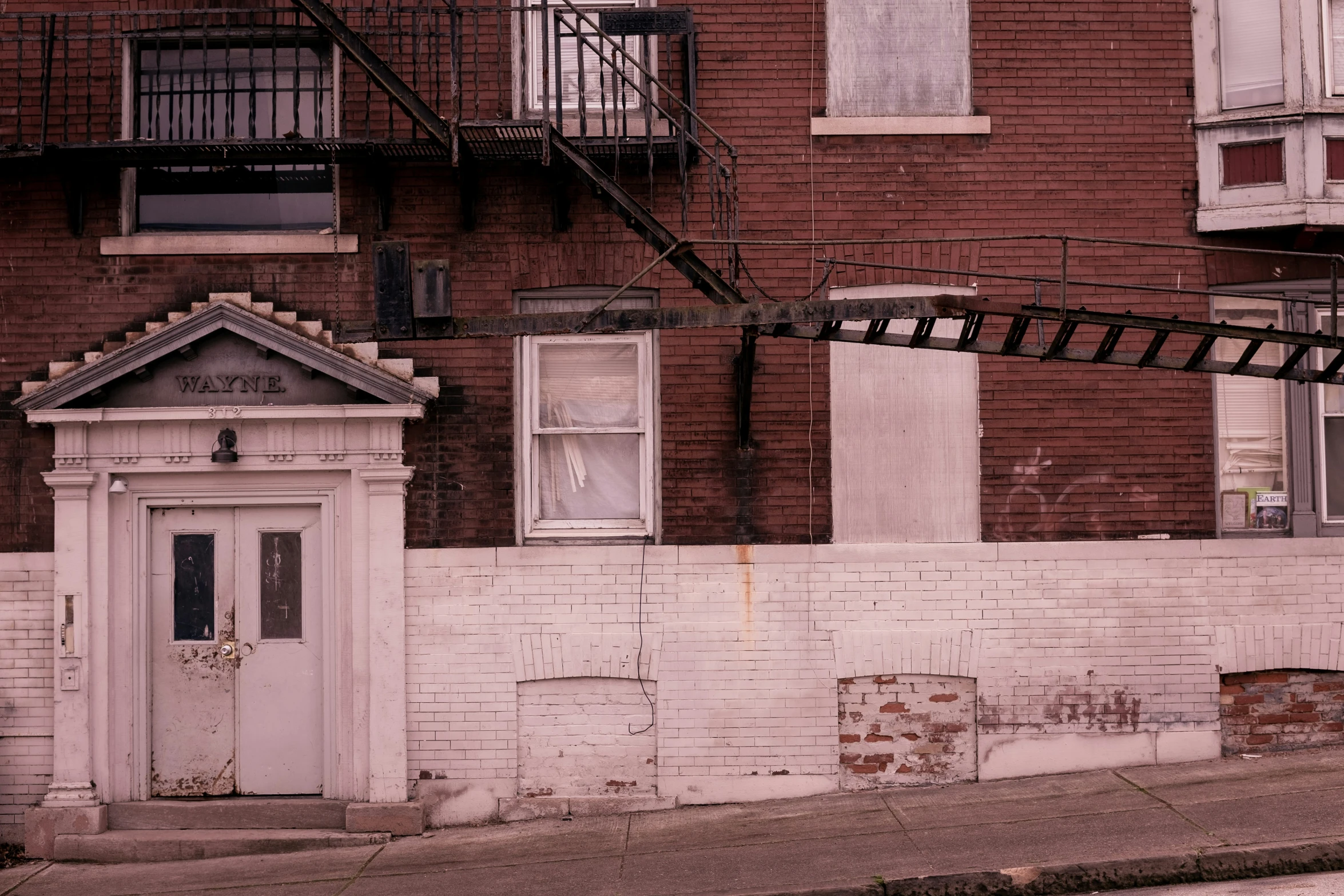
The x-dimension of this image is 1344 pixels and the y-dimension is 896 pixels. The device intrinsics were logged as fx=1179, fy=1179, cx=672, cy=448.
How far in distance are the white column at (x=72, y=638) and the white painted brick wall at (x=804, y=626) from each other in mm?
2285

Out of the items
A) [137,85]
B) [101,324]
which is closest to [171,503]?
[101,324]

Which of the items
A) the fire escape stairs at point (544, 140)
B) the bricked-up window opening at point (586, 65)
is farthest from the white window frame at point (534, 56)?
the fire escape stairs at point (544, 140)

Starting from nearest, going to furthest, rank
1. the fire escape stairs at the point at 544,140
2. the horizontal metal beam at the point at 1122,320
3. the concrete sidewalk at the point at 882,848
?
the horizontal metal beam at the point at 1122,320 < the concrete sidewalk at the point at 882,848 < the fire escape stairs at the point at 544,140

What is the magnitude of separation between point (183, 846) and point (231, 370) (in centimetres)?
334

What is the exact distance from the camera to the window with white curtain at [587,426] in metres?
8.62

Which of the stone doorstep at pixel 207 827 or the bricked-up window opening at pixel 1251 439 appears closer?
the stone doorstep at pixel 207 827

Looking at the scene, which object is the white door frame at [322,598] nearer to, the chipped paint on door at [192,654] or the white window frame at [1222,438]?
the chipped paint on door at [192,654]

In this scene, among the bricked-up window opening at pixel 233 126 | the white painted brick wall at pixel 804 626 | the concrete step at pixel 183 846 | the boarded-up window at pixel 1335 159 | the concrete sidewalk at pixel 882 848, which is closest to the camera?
the concrete sidewalk at pixel 882 848

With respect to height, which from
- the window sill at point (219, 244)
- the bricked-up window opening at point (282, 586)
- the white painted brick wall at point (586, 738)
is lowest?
the white painted brick wall at point (586, 738)

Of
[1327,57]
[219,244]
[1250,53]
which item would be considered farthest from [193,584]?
[1327,57]

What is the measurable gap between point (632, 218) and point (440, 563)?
2.80 meters

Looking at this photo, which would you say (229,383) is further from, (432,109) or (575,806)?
(575,806)

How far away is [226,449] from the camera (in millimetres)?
8266

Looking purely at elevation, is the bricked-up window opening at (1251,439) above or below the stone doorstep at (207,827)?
above
